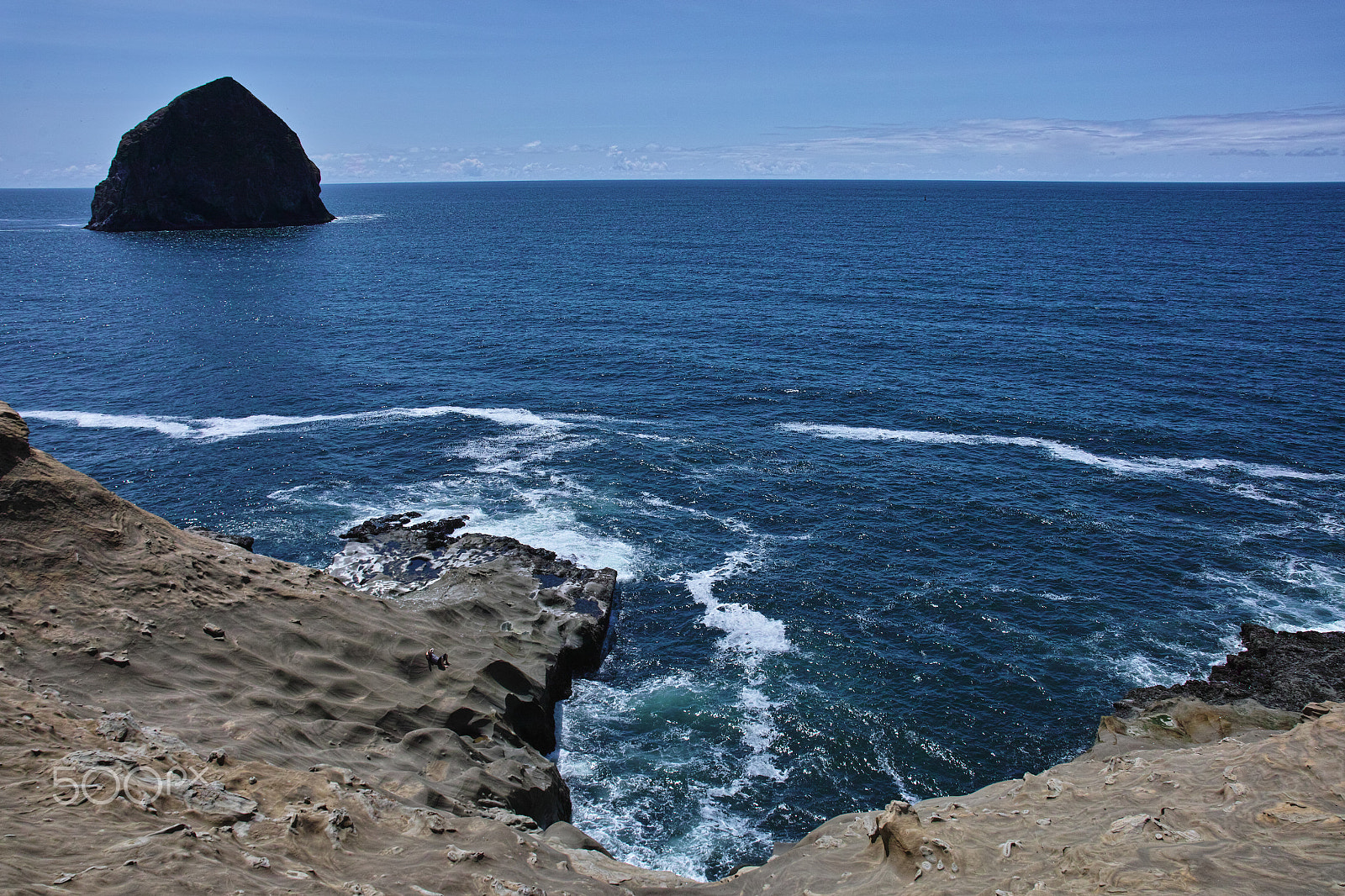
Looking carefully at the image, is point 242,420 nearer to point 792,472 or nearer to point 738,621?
point 792,472

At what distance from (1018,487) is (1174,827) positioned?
40124 millimetres

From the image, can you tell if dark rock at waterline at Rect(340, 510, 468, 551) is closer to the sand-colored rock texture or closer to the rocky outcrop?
the rocky outcrop

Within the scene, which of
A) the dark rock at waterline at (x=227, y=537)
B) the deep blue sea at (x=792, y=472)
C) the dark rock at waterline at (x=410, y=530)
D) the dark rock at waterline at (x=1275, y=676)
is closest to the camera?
the dark rock at waterline at (x=1275, y=676)

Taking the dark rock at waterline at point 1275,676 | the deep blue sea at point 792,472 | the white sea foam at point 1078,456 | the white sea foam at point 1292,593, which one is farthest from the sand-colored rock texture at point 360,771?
the white sea foam at point 1078,456

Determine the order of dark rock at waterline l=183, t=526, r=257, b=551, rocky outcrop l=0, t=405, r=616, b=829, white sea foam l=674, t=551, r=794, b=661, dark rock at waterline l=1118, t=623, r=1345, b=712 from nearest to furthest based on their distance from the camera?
rocky outcrop l=0, t=405, r=616, b=829, dark rock at waterline l=1118, t=623, r=1345, b=712, white sea foam l=674, t=551, r=794, b=661, dark rock at waterline l=183, t=526, r=257, b=551

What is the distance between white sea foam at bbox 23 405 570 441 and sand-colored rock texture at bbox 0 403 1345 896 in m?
36.8

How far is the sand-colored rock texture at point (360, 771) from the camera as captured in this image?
18297 millimetres

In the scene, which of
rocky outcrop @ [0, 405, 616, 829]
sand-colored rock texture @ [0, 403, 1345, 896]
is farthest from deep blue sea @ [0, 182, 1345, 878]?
sand-colored rock texture @ [0, 403, 1345, 896]

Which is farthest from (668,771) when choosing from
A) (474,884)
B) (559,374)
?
(559,374)

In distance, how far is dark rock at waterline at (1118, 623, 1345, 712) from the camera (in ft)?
118

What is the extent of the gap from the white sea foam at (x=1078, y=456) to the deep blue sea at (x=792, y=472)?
0.39 meters

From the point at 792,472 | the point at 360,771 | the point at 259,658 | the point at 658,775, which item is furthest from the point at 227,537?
the point at 792,472

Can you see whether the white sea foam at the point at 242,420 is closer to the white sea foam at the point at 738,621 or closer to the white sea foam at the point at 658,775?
the white sea foam at the point at 738,621

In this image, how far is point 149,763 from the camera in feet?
66.8
